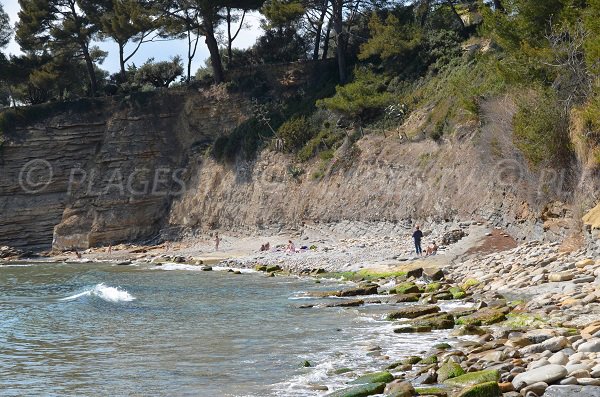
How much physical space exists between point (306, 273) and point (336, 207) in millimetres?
9837

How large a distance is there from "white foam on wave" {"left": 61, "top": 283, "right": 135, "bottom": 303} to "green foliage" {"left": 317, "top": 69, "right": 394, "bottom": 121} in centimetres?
1754

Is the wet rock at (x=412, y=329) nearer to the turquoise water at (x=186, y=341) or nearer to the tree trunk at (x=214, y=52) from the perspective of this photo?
the turquoise water at (x=186, y=341)

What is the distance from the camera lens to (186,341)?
15.4m

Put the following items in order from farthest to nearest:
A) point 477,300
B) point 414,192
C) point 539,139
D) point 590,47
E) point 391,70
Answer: point 391,70 < point 414,192 < point 539,139 < point 590,47 < point 477,300

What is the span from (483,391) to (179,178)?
42486mm

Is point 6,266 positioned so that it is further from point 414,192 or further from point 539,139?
point 539,139

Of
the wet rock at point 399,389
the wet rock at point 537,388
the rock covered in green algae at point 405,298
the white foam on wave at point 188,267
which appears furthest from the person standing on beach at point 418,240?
the wet rock at point 537,388

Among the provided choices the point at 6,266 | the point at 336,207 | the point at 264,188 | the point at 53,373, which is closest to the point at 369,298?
the point at 53,373

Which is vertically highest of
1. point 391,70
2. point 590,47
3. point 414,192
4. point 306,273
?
point 391,70

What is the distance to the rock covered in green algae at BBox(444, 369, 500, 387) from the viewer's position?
9164mm

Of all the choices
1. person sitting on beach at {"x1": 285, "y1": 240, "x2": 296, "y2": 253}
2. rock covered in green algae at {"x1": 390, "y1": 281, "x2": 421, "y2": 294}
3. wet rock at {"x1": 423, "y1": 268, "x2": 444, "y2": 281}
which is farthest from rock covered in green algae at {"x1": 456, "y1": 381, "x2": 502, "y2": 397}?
person sitting on beach at {"x1": 285, "y1": 240, "x2": 296, "y2": 253}

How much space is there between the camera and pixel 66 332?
17.7m

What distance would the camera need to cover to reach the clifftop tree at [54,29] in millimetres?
51219

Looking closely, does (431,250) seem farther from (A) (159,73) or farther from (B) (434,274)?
(A) (159,73)
